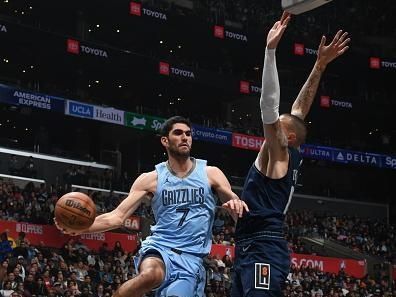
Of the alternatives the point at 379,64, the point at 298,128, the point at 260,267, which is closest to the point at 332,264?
the point at 379,64

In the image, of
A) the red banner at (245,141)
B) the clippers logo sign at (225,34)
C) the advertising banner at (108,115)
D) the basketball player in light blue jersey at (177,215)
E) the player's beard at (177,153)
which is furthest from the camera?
the clippers logo sign at (225,34)

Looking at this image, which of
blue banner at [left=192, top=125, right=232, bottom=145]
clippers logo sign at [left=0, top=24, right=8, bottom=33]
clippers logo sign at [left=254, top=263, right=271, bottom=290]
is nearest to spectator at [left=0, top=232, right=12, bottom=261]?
clippers logo sign at [left=254, top=263, right=271, bottom=290]

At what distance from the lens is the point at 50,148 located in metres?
34.3

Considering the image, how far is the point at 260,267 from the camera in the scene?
18.0 ft

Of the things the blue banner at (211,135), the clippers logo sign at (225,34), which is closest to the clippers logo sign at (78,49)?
the blue banner at (211,135)

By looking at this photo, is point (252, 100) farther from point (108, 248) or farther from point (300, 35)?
point (108, 248)

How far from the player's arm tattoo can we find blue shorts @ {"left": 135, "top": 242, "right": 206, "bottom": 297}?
1.58 meters

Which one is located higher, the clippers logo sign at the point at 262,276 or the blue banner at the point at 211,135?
the blue banner at the point at 211,135

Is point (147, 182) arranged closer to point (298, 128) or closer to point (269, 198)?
point (269, 198)

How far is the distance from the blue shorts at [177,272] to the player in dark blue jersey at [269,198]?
75cm

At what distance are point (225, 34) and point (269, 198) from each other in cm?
3263

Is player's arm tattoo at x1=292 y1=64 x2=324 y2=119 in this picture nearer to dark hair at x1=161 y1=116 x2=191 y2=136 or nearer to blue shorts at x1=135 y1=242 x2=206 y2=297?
dark hair at x1=161 y1=116 x2=191 y2=136

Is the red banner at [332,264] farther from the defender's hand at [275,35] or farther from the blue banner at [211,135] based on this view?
the defender's hand at [275,35]

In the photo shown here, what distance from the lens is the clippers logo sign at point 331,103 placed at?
128 ft
